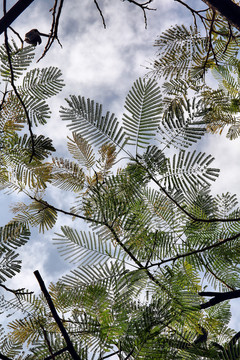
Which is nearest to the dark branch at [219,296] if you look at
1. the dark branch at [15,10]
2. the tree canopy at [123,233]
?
the tree canopy at [123,233]

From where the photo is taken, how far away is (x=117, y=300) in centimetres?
56

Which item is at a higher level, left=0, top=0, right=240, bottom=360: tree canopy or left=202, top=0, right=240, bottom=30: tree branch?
left=202, top=0, right=240, bottom=30: tree branch

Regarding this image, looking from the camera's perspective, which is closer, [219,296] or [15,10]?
[15,10]

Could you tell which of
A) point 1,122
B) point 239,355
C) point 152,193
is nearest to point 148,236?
point 152,193

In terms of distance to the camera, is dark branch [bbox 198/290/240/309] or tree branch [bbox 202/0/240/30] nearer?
tree branch [bbox 202/0/240/30]

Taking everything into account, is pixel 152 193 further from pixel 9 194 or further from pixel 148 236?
pixel 9 194

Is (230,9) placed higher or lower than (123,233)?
higher

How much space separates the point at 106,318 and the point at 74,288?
0.42ft

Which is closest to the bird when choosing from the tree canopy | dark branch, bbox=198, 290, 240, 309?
the tree canopy

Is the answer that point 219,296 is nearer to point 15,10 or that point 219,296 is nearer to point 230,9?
point 230,9

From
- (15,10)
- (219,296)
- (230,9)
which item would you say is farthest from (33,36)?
(219,296)

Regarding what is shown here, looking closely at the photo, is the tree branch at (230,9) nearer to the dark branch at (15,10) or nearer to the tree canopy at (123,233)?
the tree canopy at (123,233)

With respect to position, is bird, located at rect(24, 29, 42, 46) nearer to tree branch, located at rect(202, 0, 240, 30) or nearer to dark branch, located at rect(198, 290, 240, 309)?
tree branch, located at rect(202, 0, 240, 30)

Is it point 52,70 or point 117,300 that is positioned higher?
point 52,70
